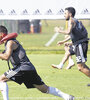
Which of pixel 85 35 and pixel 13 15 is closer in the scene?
pixel 85 35

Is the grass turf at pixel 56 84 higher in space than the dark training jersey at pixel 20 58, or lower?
lower

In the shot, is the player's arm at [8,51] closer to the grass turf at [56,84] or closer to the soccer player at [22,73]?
the soccer player at [22,73]

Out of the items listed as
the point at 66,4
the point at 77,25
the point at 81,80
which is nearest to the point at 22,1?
the point at 66,4

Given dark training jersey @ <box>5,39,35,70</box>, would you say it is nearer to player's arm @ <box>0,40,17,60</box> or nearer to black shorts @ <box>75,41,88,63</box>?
player's arm @ <box>0,40,17,60</box>

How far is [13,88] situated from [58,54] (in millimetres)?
10344

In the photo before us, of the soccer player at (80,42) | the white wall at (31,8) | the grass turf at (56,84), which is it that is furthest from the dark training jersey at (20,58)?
the white wall at (31,8)

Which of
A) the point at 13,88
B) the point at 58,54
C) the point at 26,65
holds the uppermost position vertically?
the point at 26,65

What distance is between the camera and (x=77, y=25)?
1017 centimetres

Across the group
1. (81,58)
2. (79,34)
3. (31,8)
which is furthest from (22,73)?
(31,8)

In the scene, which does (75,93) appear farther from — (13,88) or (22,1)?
(22,1)

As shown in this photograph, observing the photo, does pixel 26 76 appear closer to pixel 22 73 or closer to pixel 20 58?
pixel 22 73

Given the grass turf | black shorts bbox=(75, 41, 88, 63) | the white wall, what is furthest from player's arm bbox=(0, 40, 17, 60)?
the white wall

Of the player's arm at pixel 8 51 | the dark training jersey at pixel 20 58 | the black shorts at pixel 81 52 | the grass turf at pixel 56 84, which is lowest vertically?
the grass turf at pixel 56 84

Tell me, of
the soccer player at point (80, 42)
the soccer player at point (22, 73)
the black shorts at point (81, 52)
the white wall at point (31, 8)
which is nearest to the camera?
the soccer player at point (22, 73)
